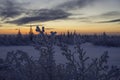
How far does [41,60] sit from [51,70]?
0.16 metres

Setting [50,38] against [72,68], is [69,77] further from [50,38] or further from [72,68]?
[50,38]

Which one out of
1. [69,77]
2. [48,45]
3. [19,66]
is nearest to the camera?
[48,45]

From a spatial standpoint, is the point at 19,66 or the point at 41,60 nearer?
the point at 41,60

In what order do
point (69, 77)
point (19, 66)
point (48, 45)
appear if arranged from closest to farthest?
point (48, 45) < point (69, 77) < point (19, 66)

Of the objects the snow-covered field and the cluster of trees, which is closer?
the cluster of trees

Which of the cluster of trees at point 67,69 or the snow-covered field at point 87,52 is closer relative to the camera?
the cluster of trees at point 67,69

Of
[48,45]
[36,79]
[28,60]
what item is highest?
[48,45]

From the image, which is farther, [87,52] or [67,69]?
[87,52]

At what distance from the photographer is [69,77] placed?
2.99 metres

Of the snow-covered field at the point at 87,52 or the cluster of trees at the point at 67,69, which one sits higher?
the cluster of trees at the point at 67,69

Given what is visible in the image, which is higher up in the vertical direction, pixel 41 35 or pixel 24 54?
pixel 41 35

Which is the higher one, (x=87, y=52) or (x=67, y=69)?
(x=67, y=69)

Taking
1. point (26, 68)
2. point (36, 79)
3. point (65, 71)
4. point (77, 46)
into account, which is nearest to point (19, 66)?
point (26, 68)

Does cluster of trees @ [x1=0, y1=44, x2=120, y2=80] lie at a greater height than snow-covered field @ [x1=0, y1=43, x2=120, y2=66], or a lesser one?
greater
